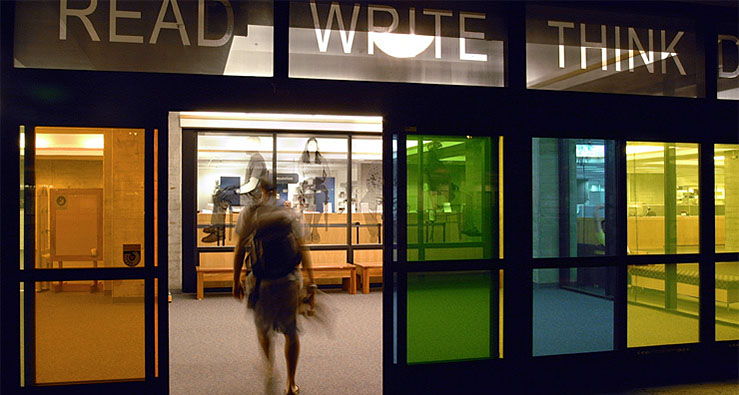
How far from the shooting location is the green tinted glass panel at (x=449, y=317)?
430 centimetres

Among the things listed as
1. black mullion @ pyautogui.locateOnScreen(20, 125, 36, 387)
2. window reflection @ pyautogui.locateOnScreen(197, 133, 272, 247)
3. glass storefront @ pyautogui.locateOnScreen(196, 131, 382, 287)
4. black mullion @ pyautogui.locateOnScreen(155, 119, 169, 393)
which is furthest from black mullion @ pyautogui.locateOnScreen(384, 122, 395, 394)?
window reflection @ pyautogui.locateOnScreen(197, 133, 272, 247)

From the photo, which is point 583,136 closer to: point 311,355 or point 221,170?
point 311,355

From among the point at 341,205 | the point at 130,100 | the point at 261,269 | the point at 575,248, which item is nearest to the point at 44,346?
the point at 261,269

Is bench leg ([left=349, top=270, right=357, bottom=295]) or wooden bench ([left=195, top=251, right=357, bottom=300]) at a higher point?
wooden bench ([left=195, top=251, right=357, bottom=300])

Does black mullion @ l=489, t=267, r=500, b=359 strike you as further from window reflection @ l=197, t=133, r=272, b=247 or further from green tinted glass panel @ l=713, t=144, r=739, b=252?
window reflection @ l=197, t=133, r=272, b=247

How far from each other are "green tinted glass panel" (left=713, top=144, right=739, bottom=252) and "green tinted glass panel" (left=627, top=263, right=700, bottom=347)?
412 mm

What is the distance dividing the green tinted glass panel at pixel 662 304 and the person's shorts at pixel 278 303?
2.82 metres

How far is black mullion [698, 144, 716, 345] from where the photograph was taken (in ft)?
16.1

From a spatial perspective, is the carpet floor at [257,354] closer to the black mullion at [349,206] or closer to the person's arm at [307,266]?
the person's arm at [307,266]

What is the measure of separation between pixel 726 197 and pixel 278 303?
4031mm

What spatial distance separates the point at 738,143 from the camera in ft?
16.3

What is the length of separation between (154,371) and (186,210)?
20.3ft

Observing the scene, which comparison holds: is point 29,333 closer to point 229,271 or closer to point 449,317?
point 449,317

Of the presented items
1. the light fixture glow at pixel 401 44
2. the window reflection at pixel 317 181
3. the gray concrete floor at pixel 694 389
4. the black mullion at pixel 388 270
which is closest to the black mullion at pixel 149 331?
the black mullion at pixel 388 270
